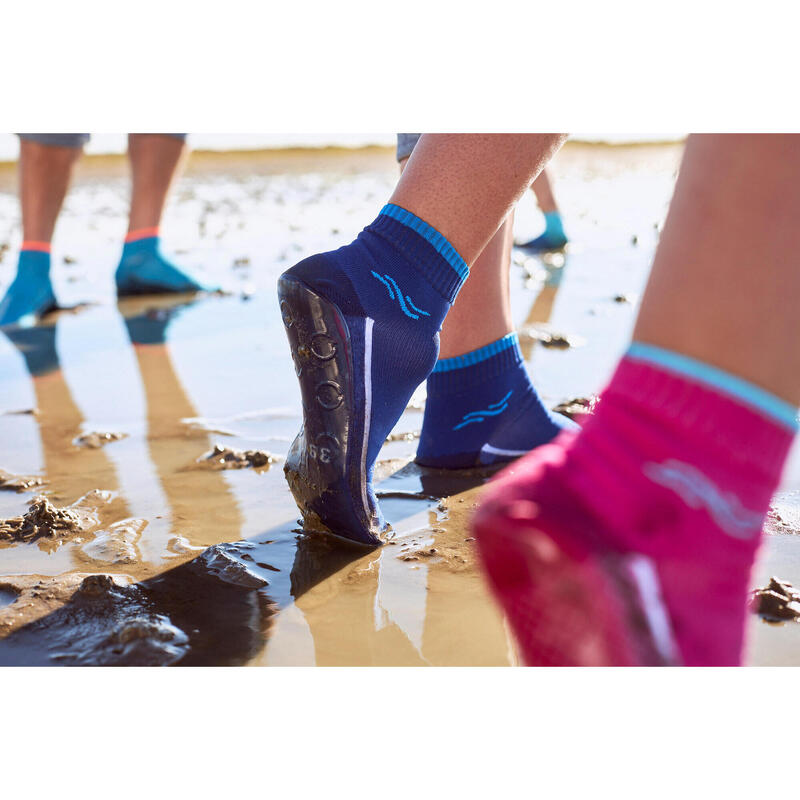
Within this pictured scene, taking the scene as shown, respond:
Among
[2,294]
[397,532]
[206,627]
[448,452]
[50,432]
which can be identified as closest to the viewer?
[206,627]

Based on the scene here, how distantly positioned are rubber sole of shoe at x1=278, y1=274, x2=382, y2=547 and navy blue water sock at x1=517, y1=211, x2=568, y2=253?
3.33m

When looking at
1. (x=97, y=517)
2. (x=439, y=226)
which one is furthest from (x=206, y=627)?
(x=439, y=226)

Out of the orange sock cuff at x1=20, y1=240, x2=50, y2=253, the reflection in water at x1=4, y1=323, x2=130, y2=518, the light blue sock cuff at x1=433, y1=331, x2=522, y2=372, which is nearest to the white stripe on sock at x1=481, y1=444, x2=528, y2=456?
the light blue sock cuff at x1=433, y1=331, x2=522, y2=372

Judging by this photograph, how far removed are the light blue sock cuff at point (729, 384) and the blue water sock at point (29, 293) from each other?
9.90 ft

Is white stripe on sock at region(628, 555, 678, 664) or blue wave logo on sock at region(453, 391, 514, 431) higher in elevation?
white stripe on sock at region(628, 555, 678, 664)

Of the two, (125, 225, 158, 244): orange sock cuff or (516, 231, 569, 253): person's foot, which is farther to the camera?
(516, 231, 569, 253): person's foot

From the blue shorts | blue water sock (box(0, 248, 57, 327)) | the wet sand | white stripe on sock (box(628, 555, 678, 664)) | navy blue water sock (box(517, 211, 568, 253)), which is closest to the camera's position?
white stripe on sock (box(628, 555, 678, 664))

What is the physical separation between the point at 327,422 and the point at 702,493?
27.0 inches

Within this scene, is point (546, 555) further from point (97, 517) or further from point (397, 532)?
point (97, 517)

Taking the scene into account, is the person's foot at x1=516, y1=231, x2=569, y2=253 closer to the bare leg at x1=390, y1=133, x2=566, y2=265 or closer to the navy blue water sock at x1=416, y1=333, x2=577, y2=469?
the navy blue water sock at x1=416, y1=333, x2=577, y2=469

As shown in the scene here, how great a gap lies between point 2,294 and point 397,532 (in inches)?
110

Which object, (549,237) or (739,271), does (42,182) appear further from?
(739,271)

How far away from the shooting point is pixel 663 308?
2.59 feet

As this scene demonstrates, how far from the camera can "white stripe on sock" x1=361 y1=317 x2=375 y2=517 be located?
1290mm
